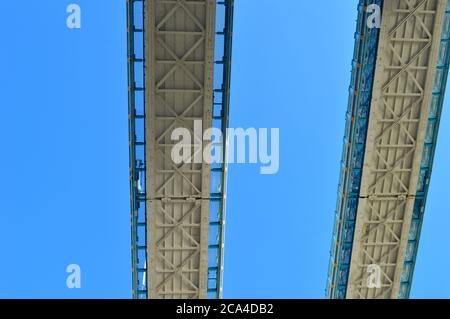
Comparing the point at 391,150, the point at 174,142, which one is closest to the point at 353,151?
the point at 391,150

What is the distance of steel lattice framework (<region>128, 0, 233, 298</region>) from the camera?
21.2 meters

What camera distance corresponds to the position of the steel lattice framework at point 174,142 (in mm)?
21234

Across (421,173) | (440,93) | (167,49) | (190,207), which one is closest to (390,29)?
(440,93)

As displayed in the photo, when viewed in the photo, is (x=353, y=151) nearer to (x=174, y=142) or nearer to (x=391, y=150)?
(x=391, y=150)

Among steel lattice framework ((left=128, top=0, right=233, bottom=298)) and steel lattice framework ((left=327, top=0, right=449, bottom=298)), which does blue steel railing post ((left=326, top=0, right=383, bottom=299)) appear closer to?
steel lattice framework ((left=327, top=0, right=449, bottom=298))

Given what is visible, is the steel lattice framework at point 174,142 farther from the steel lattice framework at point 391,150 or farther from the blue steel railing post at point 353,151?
the steel lattice framework at point 391,150

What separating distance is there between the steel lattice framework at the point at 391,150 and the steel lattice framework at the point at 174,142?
17.7 feet

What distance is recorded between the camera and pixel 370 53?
22.6m

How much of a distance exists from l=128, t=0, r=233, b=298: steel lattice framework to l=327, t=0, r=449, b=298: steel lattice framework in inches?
212

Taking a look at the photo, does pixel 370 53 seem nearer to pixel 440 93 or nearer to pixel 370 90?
pixel 370 90

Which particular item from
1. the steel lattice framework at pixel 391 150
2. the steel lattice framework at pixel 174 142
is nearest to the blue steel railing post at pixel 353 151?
the steel lattice framework at pixel 391 150

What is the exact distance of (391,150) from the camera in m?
24.7

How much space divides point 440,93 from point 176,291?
44.9ft

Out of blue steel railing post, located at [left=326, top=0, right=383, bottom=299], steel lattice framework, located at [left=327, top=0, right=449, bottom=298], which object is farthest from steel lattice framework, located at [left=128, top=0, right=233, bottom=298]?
steel lattice framework, located at [left=327, top=0, right=449, bottom=298]
